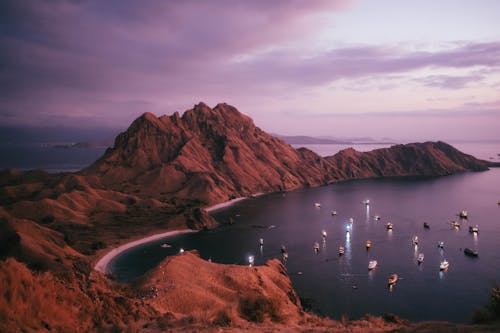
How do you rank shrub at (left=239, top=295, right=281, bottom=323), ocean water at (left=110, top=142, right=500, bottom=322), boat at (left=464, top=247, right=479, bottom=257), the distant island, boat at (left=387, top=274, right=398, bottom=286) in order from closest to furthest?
the distant island < shrub at (left=239, top=295, right=281, bottom=323) < ocean water at (left=110, top=142, right=500, bottom=322) < boat at (left=387, top=274, right=398, bottom=286) < boat at (left=464, top=247, right=479, bottom=257)

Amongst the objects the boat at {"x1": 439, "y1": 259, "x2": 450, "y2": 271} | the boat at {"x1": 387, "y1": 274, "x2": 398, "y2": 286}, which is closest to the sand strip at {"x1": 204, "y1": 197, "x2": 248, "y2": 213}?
the boat at {"x1": 387, "y1": 274, "x2": 398, "y2": 286}

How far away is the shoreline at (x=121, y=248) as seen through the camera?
2672 inches

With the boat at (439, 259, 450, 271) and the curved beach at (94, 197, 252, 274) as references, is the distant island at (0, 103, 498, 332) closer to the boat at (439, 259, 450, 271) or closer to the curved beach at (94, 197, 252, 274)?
the curved beach at (94, 197, 252, 274)

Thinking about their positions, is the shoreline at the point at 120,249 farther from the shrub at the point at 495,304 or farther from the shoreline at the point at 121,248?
the shrub at the point at 495,304

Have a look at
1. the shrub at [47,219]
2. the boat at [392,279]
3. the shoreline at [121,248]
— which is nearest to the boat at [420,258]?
the boat at [392,279]

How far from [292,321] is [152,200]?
352ft

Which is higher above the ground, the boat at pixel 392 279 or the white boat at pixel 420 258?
the white boat at pixel 420 258

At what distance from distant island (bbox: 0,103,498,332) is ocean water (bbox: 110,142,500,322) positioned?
8.17 meters

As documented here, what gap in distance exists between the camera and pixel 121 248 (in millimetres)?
80625

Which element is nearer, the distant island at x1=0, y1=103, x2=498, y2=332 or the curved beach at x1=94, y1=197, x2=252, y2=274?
the distant island at x1=0, y1=103, x2=498, y2=332

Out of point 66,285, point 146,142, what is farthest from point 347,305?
point 146,142

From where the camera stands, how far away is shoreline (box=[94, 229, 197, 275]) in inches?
2672

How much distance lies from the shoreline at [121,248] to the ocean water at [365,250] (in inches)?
69.7

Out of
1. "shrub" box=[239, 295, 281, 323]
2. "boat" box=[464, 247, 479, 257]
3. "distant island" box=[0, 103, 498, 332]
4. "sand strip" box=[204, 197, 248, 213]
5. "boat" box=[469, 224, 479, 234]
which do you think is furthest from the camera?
"sand strip" box=[204, 197, 248, 213]
